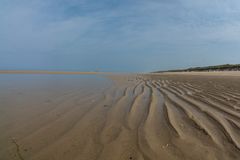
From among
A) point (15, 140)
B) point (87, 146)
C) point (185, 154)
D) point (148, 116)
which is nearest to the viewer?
point (185, 154)

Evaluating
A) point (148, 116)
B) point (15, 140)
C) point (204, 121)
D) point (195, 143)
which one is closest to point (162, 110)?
point (148, 116)

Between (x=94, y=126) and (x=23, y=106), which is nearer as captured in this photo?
(x=94, y=126)

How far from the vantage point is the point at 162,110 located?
486cm

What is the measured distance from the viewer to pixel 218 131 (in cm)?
336

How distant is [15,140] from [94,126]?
4.03 feet

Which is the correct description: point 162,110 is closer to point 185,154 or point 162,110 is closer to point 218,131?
point 218,131

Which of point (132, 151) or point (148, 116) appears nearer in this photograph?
point (132, 151)

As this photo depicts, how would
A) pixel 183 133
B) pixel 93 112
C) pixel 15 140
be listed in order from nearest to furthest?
1. pixel 15 140
2. pixel 183 133
3. pixel 93 112

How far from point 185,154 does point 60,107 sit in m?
3.43

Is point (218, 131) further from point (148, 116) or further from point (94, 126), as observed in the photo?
point (94, 126)

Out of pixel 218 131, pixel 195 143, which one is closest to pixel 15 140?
pixel 195 143

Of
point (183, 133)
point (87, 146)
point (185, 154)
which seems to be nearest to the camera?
point (185, 154)

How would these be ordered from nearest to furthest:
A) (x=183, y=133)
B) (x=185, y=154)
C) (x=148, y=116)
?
(x=185, y=154), (x=183, y=133), (x=148, y=116)

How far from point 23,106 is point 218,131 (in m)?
4.30
